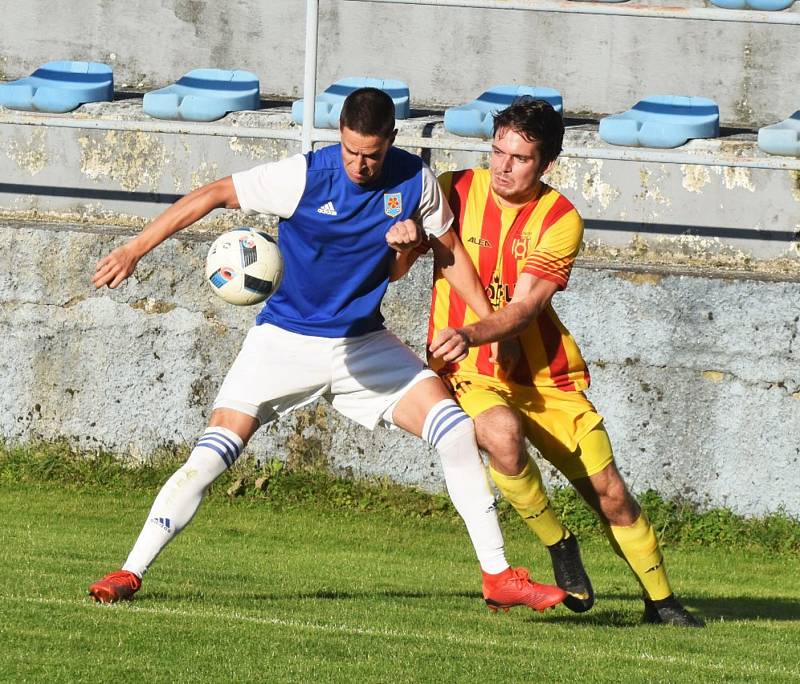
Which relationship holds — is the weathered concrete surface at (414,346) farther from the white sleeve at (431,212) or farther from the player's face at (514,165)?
the white sleeve at (431,212)

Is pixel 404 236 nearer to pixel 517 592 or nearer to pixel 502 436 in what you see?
pixel 502 436

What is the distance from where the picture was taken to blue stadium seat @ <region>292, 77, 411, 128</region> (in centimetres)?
1046

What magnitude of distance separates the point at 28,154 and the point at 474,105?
3.42 m

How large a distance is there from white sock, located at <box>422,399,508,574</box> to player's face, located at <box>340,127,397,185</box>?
3.34ft

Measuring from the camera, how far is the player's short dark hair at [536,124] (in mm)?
6133

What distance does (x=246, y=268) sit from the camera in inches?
238

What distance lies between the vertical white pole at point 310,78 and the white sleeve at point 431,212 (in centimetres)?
337

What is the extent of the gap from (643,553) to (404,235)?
188 cm

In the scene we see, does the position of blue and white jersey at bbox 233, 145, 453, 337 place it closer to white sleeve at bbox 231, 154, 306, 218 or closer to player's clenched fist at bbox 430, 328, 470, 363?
white sleeve at bbox 231, 154, 306, 218

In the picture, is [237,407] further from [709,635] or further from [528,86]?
[528,86]

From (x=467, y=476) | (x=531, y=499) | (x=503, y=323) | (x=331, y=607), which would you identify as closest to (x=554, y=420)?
(x=531, y=499)

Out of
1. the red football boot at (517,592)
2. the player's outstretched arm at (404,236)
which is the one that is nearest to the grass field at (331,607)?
the red football boot at (517,592)

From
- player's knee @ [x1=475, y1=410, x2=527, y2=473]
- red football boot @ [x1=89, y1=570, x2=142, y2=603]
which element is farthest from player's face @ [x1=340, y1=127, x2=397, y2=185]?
red football boot @ [x1=89, y1=570, x2=142, y2=603]

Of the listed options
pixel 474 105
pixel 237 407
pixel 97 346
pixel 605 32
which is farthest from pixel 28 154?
pixel 237 407
